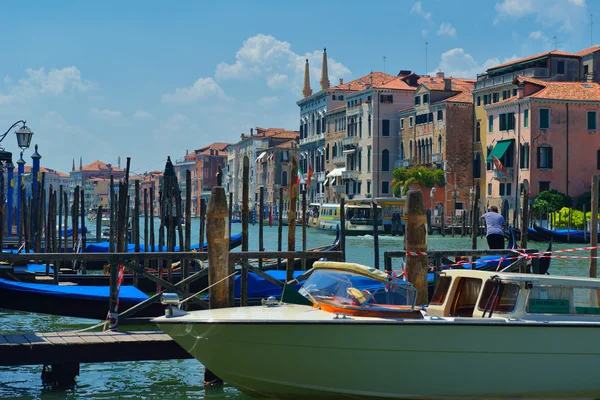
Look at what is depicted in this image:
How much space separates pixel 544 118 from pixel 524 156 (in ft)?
6.24

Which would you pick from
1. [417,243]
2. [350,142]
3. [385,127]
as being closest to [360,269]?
[417,243]

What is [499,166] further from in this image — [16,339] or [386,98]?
[16,339]

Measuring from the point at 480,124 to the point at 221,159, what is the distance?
69326 millimetres

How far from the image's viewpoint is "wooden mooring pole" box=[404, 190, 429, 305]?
9.10 metres

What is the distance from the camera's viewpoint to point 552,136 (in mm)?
Answer: 40062

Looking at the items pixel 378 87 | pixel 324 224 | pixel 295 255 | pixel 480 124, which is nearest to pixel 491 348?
pixel 295 255

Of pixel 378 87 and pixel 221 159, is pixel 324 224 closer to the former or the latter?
pixel 378 87

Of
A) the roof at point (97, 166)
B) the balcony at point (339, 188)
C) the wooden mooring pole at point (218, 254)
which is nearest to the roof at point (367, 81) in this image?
the balcony at point (339, 188)

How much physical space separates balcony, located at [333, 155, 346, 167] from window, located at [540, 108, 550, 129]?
69.3 ft

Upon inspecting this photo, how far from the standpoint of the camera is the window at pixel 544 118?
39.5m

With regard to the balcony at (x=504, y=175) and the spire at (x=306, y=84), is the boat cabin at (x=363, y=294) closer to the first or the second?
the balcony at (x=504, y=175)

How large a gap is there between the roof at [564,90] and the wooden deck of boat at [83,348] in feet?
108

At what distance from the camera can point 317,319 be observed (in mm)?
7164

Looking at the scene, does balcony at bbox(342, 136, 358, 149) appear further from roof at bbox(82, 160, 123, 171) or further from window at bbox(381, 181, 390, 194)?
roof at bbox(82, 160, 123, 171)
